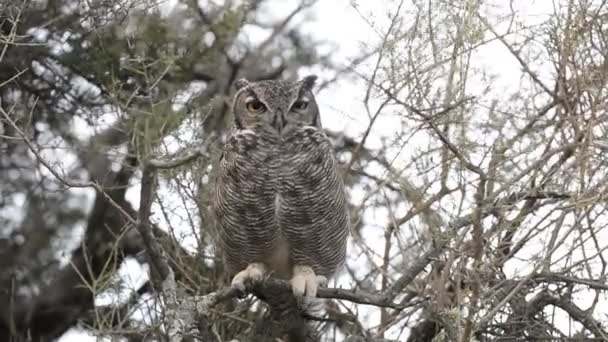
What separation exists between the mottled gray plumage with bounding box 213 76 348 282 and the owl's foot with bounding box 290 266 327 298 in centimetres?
7

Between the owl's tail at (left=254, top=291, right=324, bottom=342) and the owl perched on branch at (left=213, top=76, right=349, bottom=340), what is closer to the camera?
the owl perched on branch at (left=213, top=76, right=349, bottom=340)

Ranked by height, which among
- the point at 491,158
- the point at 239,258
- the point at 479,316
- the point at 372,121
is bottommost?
the point at 479,316

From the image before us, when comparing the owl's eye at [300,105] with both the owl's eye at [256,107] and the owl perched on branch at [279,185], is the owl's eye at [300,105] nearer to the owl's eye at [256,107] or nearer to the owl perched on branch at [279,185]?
the owl perched on branch at [279,185]

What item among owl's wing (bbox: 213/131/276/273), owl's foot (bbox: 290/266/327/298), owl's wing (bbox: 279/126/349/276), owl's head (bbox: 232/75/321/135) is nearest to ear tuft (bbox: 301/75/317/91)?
owl's head (bbox: 232/75/321/135)

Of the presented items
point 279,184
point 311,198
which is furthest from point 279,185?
point 311,198

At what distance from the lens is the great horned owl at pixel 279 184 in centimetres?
451

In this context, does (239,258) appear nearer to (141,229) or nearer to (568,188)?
(141,229)

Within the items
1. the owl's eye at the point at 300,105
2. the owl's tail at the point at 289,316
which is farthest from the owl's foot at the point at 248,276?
the owl's eye at the point at 300,105

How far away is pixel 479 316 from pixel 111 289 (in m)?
2.09

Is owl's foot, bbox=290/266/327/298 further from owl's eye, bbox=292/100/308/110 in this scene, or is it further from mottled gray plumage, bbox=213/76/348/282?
owl's eye, bbox=292/100/308/110

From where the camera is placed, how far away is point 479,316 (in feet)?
13.6

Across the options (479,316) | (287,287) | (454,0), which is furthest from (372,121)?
A: (479,316)

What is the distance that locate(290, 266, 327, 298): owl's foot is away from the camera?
15.1 feet

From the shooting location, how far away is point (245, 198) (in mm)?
4559
